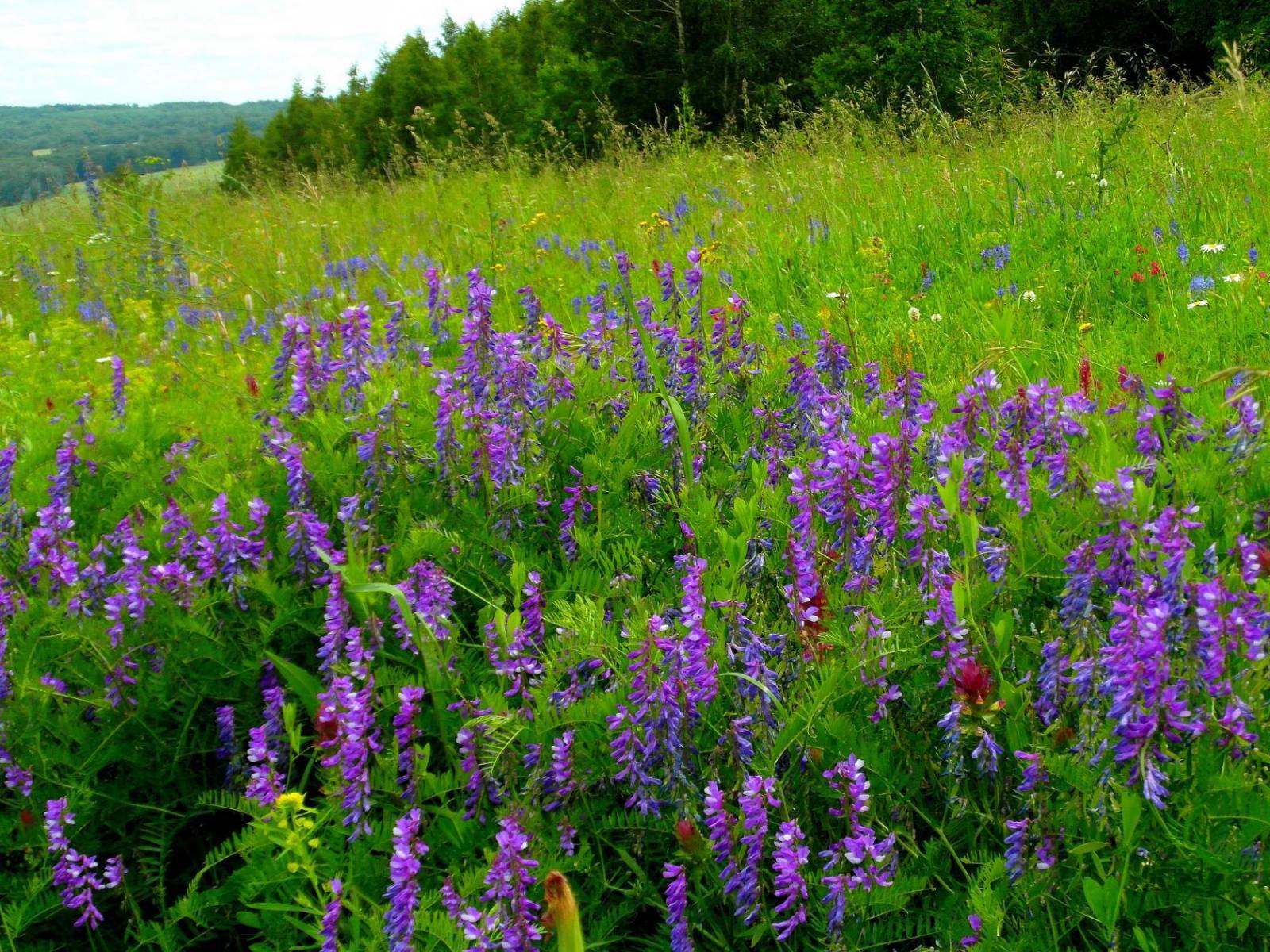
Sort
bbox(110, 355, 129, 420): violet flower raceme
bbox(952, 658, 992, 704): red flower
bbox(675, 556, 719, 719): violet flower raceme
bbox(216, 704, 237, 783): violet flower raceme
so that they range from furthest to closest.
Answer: bbox(110, 355, 129, 420): violet flower raceme → bbox(216, 704, 237, 783): violet flower raceme → bbox(675, 556, 719, 719): violet flower raceme → bbox(952, 658, 992, 704): red flower

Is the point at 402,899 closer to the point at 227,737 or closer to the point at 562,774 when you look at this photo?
the point at 562,774

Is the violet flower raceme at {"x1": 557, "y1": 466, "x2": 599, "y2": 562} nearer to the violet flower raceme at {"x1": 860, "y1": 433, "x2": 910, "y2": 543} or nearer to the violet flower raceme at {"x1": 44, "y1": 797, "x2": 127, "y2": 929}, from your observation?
the violet flower raceme at {"x1": 860, "y1": 433, "x2": 910, "y2": 543}

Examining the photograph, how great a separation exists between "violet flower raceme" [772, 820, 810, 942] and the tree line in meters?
7.46

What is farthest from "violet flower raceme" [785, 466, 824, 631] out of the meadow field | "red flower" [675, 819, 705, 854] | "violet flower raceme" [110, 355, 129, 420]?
"violet flower raceme" [110, 355, 129, 420]

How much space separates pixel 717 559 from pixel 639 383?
3.49 feet

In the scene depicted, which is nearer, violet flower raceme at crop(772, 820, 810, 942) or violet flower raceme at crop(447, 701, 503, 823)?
violet flower raceme at crop(772, 820, 810, 942)

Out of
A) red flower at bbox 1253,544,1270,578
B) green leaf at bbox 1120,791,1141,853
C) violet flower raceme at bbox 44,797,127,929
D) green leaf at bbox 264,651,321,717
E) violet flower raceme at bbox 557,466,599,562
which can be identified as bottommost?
violet flower raceme at bbox 44,797,127,929

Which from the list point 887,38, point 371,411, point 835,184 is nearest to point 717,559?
point 371,411

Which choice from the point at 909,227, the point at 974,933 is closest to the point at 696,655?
the point at 974,933

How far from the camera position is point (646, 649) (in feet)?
5.54

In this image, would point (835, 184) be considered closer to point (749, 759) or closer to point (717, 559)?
point (717, 559)

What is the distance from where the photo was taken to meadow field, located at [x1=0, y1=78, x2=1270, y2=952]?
1483 millimetres

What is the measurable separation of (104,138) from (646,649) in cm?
5900

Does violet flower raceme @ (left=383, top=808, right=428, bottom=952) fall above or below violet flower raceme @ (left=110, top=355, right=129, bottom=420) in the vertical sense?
below
